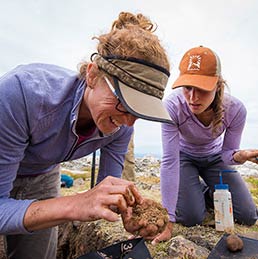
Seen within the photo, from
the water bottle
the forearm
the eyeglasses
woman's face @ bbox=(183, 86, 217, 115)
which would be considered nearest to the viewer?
the forearm

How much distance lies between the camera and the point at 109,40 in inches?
53.4

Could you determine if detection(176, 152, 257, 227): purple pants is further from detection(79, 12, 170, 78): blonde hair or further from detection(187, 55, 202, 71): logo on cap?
detection(79, 12, 170, 78): blonde hair

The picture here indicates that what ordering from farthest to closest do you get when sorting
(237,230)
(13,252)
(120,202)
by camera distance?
(237,230), (13,252), (120,202)

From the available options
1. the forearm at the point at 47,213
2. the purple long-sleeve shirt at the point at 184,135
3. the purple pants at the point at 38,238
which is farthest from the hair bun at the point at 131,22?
the purple long-sleeve shirt at the point at 184,135

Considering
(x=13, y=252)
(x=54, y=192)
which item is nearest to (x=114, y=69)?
(x=54, y=192)

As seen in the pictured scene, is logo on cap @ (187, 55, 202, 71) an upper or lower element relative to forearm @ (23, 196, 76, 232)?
upper

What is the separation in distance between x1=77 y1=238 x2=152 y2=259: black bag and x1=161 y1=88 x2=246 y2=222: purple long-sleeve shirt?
119 cm

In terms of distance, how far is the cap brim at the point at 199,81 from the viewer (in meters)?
2.30

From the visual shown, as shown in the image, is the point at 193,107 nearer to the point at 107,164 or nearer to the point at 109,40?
the point at 107,164

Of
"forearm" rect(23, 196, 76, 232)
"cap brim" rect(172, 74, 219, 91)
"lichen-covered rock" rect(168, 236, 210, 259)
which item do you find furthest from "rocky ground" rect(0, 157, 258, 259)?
"cap brim" rect(172, 74, 219, 91)

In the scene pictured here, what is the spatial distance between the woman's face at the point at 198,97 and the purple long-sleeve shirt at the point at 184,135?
0.24 metres

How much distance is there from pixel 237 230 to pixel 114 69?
7.25 ft

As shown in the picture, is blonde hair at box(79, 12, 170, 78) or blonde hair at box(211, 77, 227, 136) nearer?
blonde hair at box(79, 12, 170, 78)

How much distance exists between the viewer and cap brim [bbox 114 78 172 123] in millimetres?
1180
